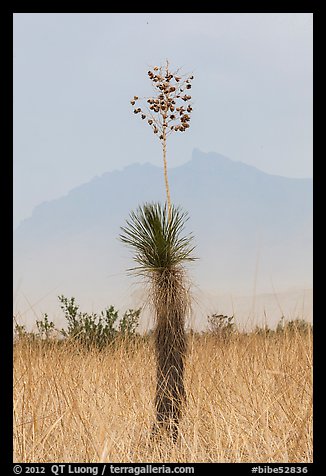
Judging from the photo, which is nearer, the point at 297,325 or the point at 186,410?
the point at 186,410

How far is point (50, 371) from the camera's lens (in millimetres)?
5859

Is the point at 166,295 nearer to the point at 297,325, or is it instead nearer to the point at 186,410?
the point at 186,410

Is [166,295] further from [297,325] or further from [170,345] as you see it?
[297,325]

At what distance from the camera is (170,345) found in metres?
4.48

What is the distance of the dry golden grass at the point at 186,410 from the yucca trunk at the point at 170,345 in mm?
168

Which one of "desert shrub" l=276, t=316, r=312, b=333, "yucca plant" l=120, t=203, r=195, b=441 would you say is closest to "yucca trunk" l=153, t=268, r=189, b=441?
"yucca plant" l=120, t=203, r=195, b=441

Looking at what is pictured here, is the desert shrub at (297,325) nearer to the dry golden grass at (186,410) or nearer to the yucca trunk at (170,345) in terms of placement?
the dry golden grass at (186,410)

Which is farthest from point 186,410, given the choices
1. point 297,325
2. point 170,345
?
point 297,325

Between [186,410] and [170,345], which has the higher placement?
[170,345]

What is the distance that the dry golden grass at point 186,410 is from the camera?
3.92 metres

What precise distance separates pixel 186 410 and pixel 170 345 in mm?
516

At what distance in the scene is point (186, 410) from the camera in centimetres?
448
